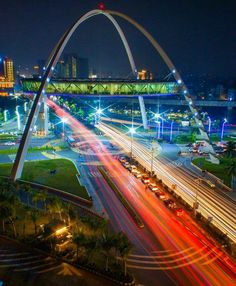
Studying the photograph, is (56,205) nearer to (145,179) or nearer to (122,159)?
(145,179)

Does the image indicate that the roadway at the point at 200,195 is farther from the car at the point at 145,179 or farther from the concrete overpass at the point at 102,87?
the concrete overpass at the point at 102,87

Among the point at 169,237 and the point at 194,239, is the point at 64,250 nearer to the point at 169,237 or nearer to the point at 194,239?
the point at 169,237

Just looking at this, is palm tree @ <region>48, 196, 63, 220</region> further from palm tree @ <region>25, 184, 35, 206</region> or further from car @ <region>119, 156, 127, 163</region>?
car @ <region>119, 156, 127, 163</region>

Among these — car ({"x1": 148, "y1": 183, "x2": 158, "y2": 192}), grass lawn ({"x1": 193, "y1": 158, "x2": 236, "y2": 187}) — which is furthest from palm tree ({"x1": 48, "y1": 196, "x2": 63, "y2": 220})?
grass lawn ({"x1": 193, "y1": 158, "x2": 236, "y2": 187})

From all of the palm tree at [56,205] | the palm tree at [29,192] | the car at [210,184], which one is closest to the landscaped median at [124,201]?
the palm tree at [56,205]

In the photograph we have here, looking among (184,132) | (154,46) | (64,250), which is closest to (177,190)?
(64,250)

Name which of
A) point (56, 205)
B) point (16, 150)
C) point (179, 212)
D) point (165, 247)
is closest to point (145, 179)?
point (179, 212)
